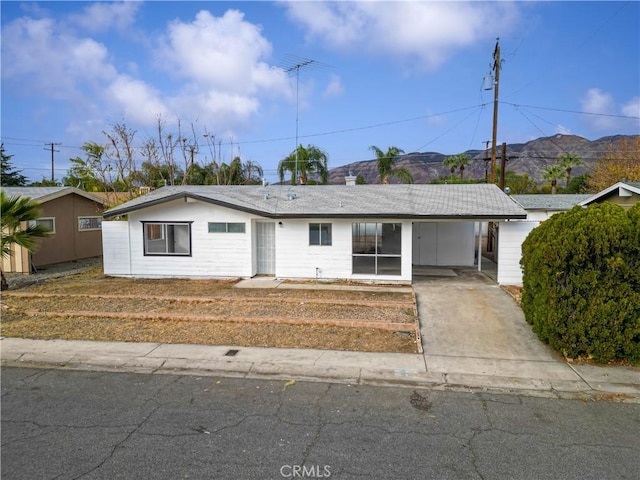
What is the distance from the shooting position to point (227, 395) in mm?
5805

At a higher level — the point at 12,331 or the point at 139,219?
the point at 139,219

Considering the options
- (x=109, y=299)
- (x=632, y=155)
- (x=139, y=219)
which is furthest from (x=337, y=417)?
(x=632, y=155)

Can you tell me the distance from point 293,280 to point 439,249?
710 cm

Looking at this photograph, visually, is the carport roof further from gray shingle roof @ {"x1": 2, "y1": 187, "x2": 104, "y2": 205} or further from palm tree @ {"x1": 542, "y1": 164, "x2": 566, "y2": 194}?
palm tree @ {"x1": 542, "y1": 164, "x2": 566, "y2": 194}

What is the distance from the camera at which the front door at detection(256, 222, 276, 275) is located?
1518cm

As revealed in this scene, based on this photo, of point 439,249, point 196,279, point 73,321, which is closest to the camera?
point 73,321

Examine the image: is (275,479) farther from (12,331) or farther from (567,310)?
(12,331)

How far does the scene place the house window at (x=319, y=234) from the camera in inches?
557

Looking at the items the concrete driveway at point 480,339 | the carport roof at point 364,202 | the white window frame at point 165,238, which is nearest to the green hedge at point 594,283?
the concrete driveway at point 480,339

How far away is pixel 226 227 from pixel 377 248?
5.42m

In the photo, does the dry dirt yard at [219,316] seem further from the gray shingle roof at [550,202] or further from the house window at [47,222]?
the gray shingle roof at [550,202]

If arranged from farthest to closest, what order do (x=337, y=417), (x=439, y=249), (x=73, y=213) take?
(x=73, y=213) < (x=439, y=249) < (x=337, y=417)

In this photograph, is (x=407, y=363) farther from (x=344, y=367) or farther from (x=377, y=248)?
(x=377, y=248)
